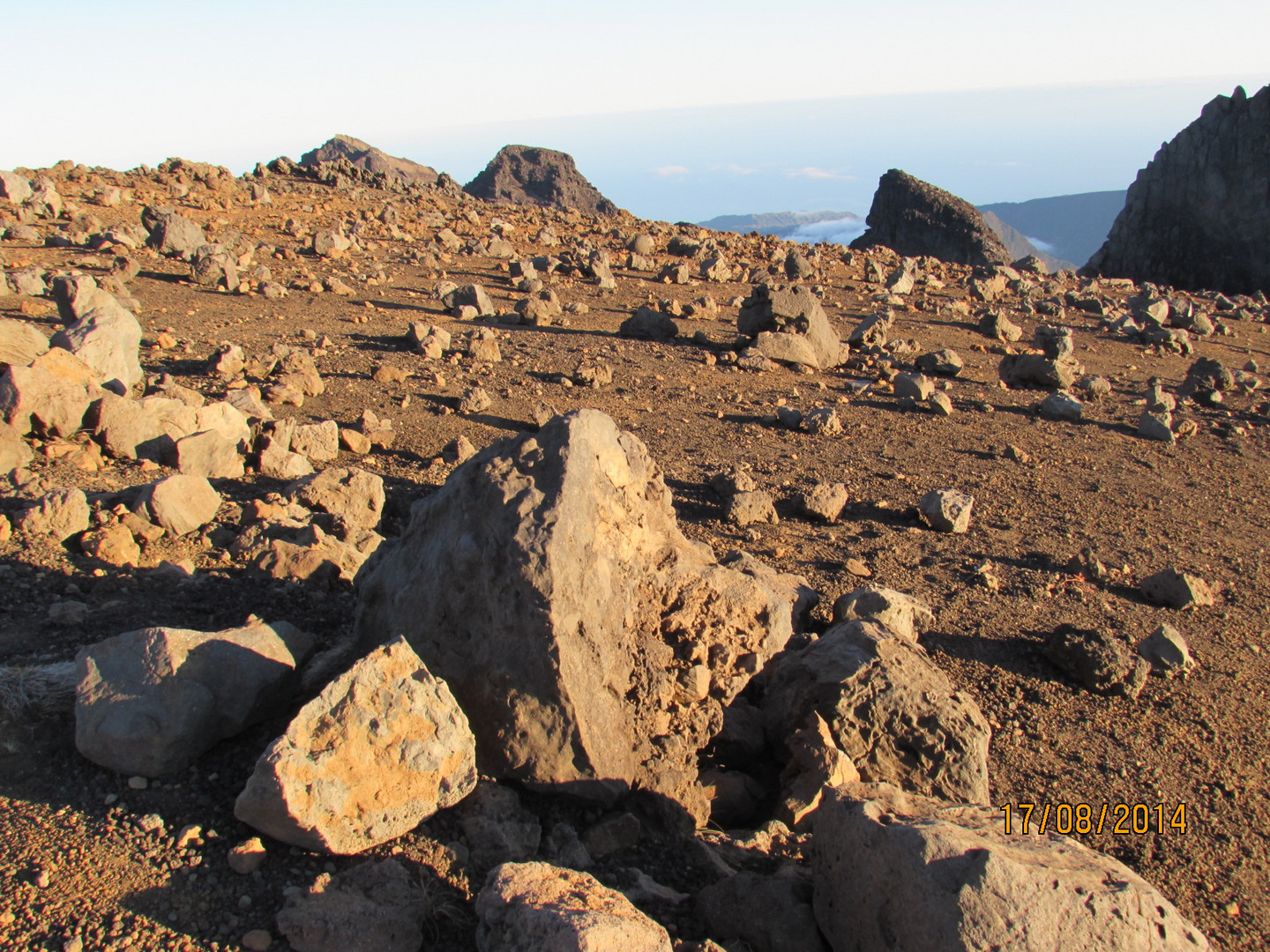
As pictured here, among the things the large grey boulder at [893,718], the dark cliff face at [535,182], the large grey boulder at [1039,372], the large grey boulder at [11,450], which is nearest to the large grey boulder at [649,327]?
the large grey boulder at [1039,372]

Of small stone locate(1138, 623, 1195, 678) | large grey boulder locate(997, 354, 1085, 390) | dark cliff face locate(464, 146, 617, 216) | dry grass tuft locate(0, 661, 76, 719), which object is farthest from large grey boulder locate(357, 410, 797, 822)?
dark cliff face locate(464, 146, 617, 216)

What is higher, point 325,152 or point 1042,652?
point 325,152

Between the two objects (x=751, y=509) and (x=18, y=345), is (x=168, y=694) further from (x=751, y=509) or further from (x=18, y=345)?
(x=18, y=345)

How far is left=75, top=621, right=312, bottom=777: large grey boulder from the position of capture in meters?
2.55

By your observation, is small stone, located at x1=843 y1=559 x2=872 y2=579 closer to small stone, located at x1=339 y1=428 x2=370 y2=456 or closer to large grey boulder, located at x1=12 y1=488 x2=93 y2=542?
small stone, located at x1=339 y1=428 x2=370 y2=456

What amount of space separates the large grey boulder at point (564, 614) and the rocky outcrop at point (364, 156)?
2800cm

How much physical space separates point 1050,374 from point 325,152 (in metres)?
28.4

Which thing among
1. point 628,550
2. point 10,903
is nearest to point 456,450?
point 628,550

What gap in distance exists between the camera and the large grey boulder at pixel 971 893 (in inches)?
77.7

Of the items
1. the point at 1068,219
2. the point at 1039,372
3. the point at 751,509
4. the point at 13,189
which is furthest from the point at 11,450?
the point at 1068,219

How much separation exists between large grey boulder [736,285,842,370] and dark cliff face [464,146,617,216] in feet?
69.6

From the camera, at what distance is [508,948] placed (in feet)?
6.61

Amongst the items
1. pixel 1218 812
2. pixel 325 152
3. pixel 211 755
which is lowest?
pixel 1218 812

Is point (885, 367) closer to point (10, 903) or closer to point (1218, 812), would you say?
point (1218, 812)
